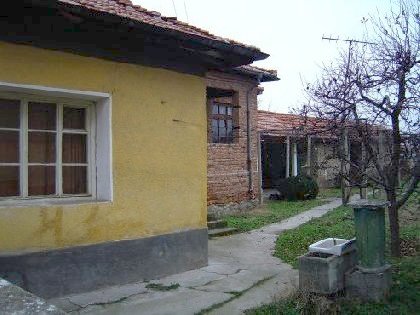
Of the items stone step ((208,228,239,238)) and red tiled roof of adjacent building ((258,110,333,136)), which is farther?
stone step ((208,228,239,238))

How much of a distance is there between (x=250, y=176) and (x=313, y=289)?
1019 centimetres

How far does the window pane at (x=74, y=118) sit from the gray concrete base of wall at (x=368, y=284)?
394cm

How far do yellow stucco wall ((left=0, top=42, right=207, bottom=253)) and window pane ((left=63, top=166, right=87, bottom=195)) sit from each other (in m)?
0.38

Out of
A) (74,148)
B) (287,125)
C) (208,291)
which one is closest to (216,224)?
(208,291)

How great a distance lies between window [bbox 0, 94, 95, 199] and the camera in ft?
19.0

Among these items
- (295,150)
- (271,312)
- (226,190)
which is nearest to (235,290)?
(271,312)

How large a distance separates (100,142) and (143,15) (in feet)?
6.05

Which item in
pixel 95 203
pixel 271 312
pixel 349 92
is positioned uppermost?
pixel 349 92

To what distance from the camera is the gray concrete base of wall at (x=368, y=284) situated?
232 inches

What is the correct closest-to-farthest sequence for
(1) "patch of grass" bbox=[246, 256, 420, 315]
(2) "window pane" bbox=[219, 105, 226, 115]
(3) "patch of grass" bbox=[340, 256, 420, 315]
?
(1) "patch of grass" bbox=[246, 256, 420, 315], (3) "patch of grass" bbox=[340, 256, 420, 315], (2) "window pane" bbox=[219, 105, 226, 115]

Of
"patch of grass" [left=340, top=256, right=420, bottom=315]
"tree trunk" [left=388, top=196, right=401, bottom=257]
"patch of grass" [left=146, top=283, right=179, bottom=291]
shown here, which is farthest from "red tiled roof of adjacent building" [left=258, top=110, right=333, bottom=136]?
"patch of grass" [left=146, top=283, right=179, bottom=291]

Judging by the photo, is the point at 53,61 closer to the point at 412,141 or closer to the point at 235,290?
the point at 235,290

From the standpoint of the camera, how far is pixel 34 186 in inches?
236

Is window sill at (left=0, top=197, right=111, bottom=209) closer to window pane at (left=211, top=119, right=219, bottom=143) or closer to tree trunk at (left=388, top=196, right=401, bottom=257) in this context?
tree trunk at (left=388, top=196, right=401, bottom=257)
